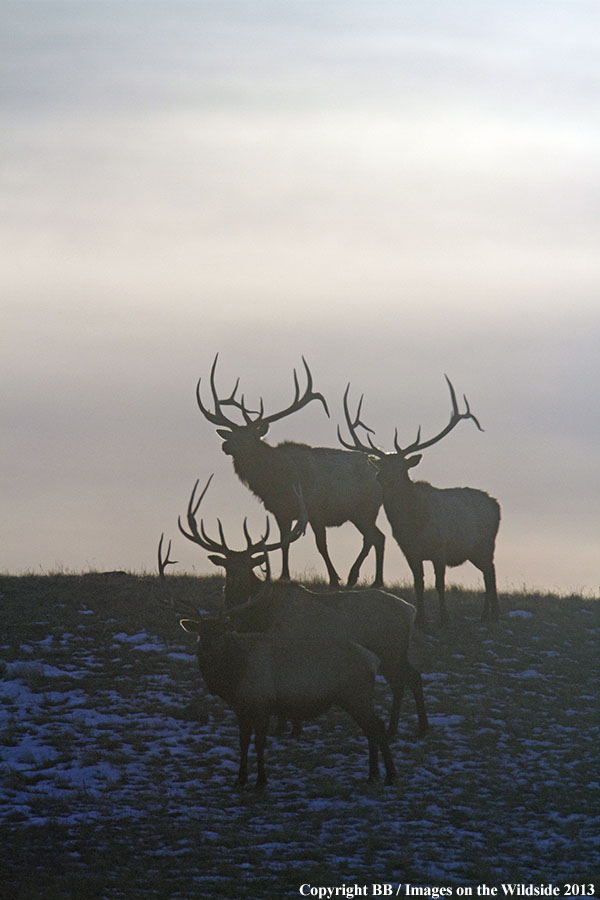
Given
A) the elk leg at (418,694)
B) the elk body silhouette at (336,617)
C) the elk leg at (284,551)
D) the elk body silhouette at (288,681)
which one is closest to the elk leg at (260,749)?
the elk body silhouette at (288,681)

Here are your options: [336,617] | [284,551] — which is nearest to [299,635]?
[336,617]

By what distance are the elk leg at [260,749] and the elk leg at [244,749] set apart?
0.37 feet

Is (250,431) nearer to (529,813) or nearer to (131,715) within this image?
(131,715)

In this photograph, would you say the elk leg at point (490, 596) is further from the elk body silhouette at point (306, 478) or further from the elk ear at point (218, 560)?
the elk ear at point (218, 560)

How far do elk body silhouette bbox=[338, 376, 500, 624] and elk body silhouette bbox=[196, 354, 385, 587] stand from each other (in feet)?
1.73

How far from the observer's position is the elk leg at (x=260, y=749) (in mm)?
11148

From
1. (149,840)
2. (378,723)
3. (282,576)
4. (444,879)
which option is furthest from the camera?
(282,576)

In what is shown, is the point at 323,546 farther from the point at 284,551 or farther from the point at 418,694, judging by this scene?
the point at 418,694

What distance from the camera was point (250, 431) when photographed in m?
17.7

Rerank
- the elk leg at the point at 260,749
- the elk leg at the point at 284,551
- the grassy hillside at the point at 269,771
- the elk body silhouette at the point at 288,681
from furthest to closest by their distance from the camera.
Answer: the elk leg at the point at 284,551, the elk body silhouette at the point at 288,681, the elk leg at the point at 260,749, the grassy hillside at the point at 269,771

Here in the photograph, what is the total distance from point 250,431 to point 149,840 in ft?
28.5

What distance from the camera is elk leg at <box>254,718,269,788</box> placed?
36.6 ft

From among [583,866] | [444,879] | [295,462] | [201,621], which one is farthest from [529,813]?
[295,462]

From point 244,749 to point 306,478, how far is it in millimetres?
7138
